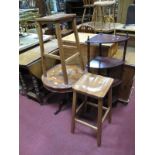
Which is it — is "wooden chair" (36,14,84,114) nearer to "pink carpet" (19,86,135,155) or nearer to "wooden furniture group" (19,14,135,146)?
"wooden furniture group" (19,14,135,146)

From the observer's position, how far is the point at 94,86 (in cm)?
162

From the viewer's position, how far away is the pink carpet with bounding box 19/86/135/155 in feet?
5.61

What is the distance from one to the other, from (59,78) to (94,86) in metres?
0.52

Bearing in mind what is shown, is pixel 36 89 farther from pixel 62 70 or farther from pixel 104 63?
pixel 104 63

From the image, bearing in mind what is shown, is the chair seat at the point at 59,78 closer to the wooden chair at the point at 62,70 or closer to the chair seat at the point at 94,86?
the wooden chair at the point at 62,70

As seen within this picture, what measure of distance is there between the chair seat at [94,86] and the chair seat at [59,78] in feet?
0.75

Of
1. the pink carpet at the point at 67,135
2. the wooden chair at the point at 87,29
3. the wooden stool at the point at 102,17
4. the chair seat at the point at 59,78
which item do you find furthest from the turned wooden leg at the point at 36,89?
the wooden stool at the point at 102,17

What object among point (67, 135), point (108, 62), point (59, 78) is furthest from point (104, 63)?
point (67, 135)

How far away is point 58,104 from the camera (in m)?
2.34

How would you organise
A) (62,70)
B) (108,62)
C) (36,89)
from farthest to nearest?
(36,89) → (108,62) → (62,70)

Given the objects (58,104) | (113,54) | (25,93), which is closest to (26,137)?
(58,104)

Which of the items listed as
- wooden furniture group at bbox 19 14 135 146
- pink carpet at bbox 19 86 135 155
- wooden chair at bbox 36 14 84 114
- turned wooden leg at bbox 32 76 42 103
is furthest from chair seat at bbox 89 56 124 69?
turned wooden leg at bbox 32 76 42 103

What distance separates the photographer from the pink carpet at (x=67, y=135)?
171 cm
